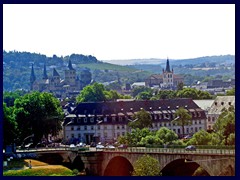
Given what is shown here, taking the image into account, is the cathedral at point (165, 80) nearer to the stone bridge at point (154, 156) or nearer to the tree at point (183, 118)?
the tree at point (183, 118)

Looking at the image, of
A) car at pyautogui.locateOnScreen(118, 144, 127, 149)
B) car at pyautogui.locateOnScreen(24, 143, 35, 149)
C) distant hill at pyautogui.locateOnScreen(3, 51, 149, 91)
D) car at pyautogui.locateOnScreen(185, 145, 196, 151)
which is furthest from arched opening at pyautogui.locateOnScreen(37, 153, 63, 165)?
distant hill at pyautogui.locateOnScreen(3, 51, 149, 91)

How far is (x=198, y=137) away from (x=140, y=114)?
4474 millimetres

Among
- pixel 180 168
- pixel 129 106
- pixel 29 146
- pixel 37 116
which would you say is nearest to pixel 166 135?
pixel 180 168

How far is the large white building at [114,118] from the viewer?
2725 centimetres

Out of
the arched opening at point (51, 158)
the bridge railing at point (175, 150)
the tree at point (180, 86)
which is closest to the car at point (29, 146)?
the arched opening at point (51, 158)

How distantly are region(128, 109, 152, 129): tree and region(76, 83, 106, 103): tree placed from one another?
12.1 feet

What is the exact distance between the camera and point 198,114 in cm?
2802

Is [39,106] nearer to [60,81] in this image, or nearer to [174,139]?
[174,139]

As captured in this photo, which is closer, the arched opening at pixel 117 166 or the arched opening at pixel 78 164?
the arched opening at pixel 117 166

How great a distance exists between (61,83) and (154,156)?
15.9 meters

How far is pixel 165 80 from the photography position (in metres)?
37.9

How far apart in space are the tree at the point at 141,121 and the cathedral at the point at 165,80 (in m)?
8.08

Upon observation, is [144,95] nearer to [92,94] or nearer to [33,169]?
[92,94]
